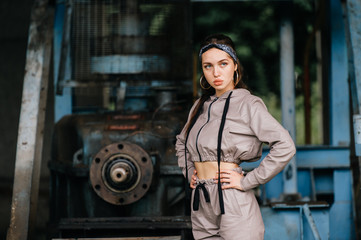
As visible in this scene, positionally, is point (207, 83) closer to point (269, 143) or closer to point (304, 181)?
point (269, 143)

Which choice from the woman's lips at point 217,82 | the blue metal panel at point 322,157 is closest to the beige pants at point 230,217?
the woman's lips at point 217,82

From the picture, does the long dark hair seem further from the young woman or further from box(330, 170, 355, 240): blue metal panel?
box(330, 170, 355, 240): blue metal panel

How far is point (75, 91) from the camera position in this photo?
4902mm

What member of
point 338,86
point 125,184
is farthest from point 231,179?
point 338,86

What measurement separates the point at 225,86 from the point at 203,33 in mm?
8893

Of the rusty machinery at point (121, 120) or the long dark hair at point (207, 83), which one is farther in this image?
the rusty machinery at point (121, 120)

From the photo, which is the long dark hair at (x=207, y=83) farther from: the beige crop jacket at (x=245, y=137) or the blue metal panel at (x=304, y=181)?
the blue metal panel at (x=304, y=181)

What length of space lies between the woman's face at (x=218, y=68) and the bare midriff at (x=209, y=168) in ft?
1.31

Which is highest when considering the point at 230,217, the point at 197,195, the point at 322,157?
the point at 322,157

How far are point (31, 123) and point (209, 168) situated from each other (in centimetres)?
165

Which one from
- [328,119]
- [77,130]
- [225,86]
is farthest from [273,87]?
[225,86]

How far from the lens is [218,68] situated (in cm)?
246

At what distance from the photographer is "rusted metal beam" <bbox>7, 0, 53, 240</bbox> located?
11.1 feet

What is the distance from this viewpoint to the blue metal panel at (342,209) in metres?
4.70
